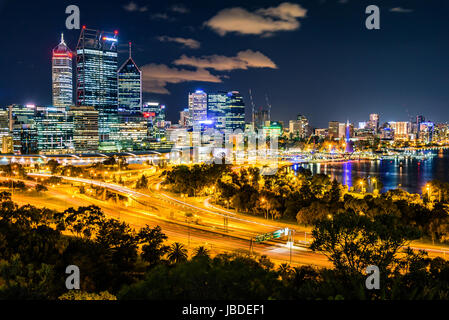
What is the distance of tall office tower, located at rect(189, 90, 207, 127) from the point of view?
128 metres

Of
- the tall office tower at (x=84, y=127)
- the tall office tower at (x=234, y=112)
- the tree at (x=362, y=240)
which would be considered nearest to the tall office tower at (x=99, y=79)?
the tall office tower at (x=84, y=127)

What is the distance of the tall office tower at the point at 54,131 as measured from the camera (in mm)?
74000

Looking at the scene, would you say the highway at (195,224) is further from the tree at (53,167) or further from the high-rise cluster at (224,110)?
the high-rise cluster at (224,110)

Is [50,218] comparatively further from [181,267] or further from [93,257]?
[181,267]

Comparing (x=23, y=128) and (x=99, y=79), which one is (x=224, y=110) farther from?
(x=23, y=128)

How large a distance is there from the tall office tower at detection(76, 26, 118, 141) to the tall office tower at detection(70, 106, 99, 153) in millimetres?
8104

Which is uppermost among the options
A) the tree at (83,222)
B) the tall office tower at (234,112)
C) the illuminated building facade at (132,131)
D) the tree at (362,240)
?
the tall office tower at (234,112)

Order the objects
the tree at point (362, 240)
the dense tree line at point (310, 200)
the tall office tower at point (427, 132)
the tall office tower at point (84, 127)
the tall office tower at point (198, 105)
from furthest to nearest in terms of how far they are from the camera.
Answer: the tall office tower at point (427, 132) → the tall office tower at point (198, 105) → the tall office tower at point (84, 127) → the dense tree line at point (310, 200) → the tree at point (362, 240)

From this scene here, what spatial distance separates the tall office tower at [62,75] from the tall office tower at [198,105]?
143 ft

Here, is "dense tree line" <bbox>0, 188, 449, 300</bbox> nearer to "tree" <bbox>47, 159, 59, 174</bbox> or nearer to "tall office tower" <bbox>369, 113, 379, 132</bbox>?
"tree" <bbox>47, 159, 59, 174</bbox>

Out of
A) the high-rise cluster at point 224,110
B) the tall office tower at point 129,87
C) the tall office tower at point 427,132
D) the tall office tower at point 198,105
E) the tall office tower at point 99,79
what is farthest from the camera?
the tall office tower at point 427,132

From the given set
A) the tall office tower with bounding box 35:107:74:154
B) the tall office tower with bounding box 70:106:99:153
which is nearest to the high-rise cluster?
the tall office tower with bounding box 70:106:99:153

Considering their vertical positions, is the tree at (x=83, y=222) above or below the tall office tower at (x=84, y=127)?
below

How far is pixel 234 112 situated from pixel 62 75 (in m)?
55.6
